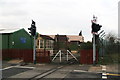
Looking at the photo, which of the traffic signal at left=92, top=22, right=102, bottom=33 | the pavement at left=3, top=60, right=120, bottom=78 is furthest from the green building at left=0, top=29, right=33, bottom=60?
the traffic signal at left=92, top=22, right=102, bottom=33

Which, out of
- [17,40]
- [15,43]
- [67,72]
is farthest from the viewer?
[17,40]

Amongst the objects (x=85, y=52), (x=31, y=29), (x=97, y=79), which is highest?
(x=31, y=29)

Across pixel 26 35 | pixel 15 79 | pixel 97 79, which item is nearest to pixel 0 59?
pixel 26 35

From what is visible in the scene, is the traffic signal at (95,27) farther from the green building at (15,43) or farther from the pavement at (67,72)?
the green building at (15,43)

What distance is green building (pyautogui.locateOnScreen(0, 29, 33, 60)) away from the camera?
24453 millimetres

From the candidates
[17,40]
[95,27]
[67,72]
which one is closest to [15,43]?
[17,40]

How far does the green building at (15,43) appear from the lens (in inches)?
963

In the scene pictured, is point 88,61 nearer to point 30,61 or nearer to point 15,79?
point 30,61

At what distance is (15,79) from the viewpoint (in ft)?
35.3

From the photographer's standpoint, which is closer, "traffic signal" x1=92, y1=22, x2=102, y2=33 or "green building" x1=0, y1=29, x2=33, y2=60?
"traffic signal" x1=92, y1=22, x2=102, y2=33

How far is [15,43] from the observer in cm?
2941

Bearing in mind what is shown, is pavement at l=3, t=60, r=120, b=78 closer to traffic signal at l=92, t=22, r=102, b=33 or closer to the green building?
traffic signal at l=92, t=22, r=102, b=33

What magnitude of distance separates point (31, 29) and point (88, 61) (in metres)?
6.12

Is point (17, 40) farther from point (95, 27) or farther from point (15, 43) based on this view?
point (95, 27)
